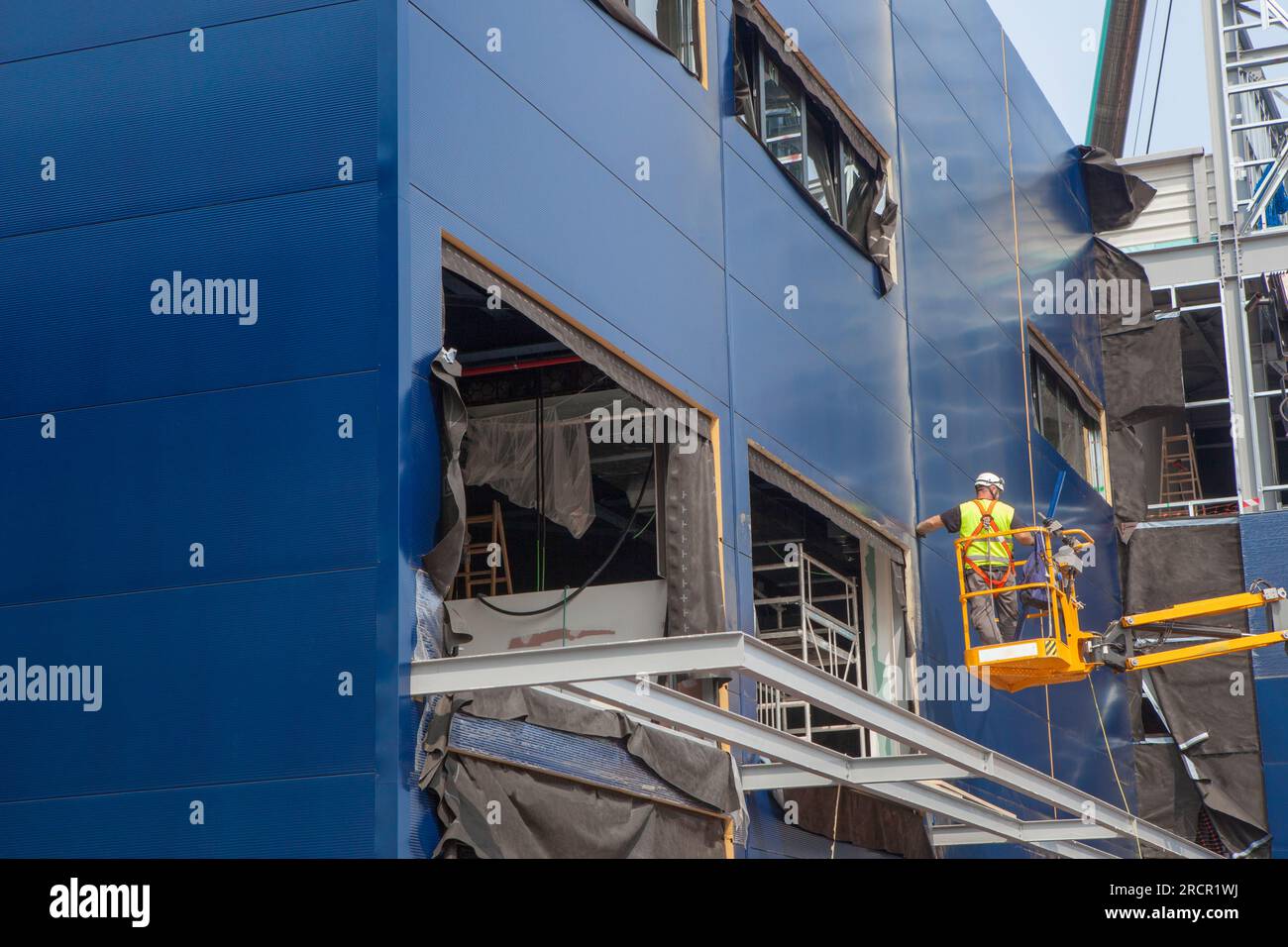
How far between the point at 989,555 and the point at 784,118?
5353 millimetres

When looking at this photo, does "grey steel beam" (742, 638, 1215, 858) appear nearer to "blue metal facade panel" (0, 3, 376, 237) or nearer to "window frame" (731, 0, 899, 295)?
"blue metal facade panel" (0, 3, 376, 237)

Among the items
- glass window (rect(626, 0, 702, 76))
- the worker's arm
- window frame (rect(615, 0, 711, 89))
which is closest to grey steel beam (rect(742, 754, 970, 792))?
the worker's arm

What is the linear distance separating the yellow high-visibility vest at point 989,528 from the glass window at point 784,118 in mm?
4207

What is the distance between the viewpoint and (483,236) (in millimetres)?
12148

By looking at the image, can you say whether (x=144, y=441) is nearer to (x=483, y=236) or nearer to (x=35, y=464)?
(x=35, y=464)

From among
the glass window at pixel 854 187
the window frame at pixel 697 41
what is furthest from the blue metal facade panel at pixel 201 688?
the glass window at pixel 854 187

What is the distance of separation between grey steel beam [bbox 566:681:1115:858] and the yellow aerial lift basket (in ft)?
5.27

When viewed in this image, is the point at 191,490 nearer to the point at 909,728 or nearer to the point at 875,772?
the point at 909,728

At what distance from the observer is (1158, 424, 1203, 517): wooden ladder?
3703cm

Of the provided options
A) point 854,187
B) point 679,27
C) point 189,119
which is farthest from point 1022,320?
point 189,119

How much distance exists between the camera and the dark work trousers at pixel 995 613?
18.0 metres

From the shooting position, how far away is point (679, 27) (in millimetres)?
16578
